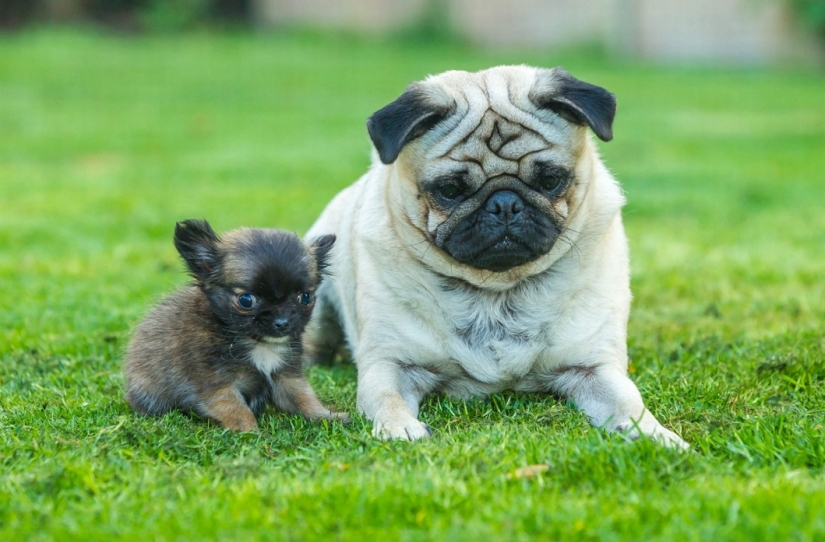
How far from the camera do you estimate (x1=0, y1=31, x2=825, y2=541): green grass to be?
335 cm

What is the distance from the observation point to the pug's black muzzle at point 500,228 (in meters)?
4.71

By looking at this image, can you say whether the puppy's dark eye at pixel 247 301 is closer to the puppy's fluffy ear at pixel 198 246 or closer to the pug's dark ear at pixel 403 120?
the puppy's fluffy ear at pixel 198 246

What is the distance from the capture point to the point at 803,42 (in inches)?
996

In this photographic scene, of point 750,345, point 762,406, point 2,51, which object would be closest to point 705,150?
point 750,345

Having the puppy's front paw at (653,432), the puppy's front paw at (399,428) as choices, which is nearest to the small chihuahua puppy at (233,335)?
the puppy's front paw at (399,428)

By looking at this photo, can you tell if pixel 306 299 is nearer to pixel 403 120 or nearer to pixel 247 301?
pixel 247 301

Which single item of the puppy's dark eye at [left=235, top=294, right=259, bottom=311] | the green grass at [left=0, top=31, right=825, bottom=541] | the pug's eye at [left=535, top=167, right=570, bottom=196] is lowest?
the green grass at [left=0, top=31, right=825, bottom=541]

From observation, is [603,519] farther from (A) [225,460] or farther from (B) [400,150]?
(B) [400,150]

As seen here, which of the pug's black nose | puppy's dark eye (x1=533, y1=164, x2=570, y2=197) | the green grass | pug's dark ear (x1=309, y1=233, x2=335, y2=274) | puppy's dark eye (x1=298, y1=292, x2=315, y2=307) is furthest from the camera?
pug's dark ear (x1=309, y1=233, x2=335, y2=274)

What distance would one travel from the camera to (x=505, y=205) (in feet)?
15.5

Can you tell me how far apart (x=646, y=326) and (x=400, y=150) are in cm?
245

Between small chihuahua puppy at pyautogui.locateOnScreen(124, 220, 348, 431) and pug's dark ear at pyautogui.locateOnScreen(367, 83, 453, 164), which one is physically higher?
pug's dark ear at pyautogui.locateOnScreen(367, 83, 453, 164)

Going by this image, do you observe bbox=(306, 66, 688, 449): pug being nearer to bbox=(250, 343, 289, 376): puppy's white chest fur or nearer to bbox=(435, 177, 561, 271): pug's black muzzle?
bbox=(435, 177, 561, 271): pug's black muzzle

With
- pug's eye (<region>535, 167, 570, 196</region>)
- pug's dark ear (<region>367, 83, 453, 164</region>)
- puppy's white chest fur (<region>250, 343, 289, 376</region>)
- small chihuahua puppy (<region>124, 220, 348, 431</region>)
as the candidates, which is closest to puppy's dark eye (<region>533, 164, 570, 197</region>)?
pug's eye (<region>535, 167, 570, 196</region>)
